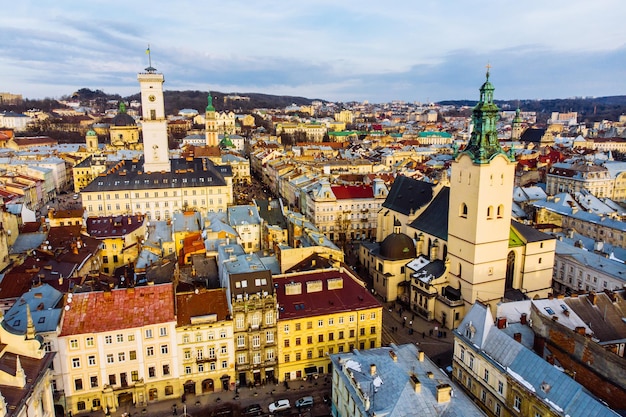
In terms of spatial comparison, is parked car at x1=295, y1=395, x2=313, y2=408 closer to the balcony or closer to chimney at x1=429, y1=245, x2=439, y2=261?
the balcony

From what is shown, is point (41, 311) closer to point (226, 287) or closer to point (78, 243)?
point (226, 287)

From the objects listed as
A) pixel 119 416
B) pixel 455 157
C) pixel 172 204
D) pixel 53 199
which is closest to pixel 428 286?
pixel 455 157

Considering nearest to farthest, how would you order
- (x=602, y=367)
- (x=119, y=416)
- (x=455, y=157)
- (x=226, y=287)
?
1. (x=602, y=367)
2. (x=119, y=416)
3. (x=226, y=287)
4. (x=455, y=157)

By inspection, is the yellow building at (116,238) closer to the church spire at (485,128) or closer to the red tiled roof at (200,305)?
the red tiled roof at (200,305)

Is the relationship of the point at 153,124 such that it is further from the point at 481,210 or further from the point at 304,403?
the point at 304,403

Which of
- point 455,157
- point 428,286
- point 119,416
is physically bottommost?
point 119,416

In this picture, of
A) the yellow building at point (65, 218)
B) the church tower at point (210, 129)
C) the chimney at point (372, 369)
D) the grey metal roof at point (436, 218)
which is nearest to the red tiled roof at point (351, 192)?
the grey metal roof at point (436, 218)
